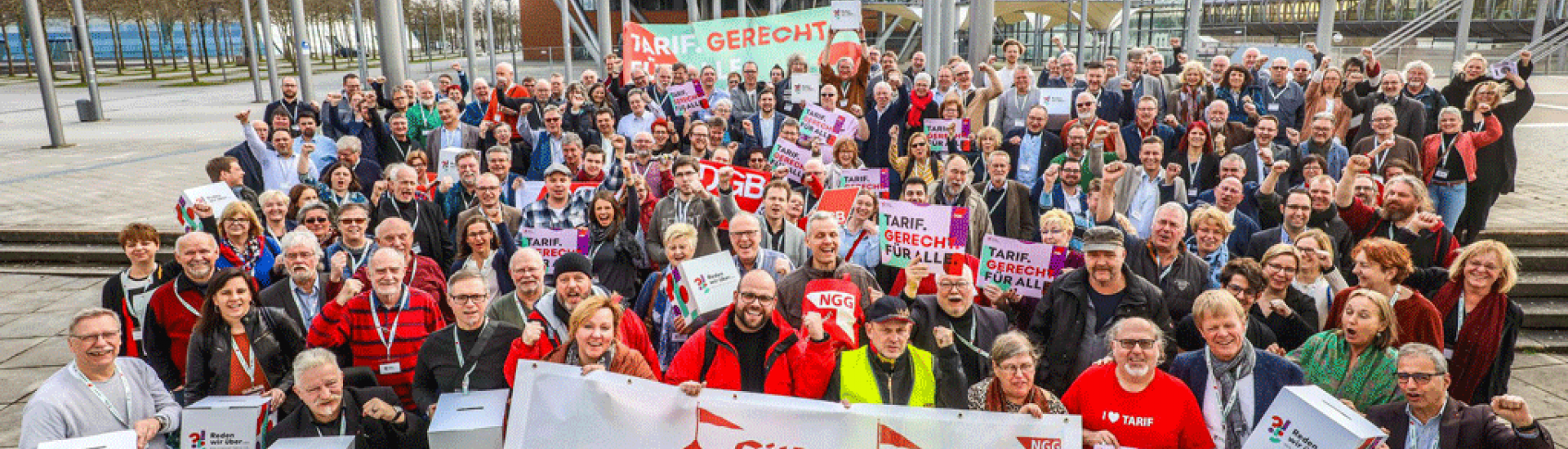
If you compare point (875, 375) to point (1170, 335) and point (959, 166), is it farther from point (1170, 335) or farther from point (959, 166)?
point (959, 166)

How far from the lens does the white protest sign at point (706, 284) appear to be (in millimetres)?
5797

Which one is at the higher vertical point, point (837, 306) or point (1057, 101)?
point (1057, 101)

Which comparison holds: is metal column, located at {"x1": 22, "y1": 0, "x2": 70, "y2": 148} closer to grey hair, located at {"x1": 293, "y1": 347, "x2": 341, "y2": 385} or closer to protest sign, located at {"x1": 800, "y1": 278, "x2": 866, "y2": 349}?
grey hair, located at {"x1": 293, "y1": 347, "x2": 341, "y2": 385}

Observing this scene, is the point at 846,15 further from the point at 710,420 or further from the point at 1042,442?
the point at 1042,442

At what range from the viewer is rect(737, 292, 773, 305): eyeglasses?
495 centimetres

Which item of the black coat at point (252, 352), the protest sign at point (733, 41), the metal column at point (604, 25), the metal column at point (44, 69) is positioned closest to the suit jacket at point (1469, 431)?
the black coat at point (252, 352)

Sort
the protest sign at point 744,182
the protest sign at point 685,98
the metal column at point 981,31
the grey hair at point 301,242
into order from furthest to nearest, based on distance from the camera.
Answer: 1. the metal column at point 981,31
2. the protest sign at point 685,98
3. the protest sign at point 744,182
4. the grey hair at point 301,242

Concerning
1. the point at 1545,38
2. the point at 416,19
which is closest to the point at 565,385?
the point at 1545,38

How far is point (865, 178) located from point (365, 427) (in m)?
5.27

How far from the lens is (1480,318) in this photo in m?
5.30

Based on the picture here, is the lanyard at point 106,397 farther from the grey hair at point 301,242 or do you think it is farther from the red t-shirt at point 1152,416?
the red t-shirt at point 1152,416

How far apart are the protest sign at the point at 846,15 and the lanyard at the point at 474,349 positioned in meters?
8.24

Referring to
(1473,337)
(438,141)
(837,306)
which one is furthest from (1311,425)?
(438,141)

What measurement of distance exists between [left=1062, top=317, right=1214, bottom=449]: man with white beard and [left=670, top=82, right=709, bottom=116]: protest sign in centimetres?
888
